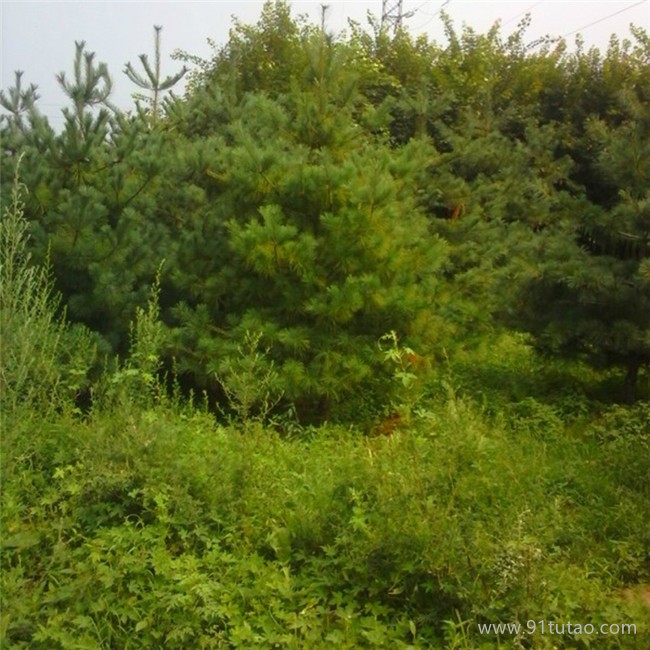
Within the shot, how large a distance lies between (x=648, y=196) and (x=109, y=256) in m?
4.02

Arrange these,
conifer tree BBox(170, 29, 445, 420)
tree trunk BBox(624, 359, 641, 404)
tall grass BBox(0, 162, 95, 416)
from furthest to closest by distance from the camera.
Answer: tree trunk BBox(624, 359, 641, 404)
conifer tree BBox(170, 29, 445, 420)
tall grass BBox(0, 162, 95, 416)

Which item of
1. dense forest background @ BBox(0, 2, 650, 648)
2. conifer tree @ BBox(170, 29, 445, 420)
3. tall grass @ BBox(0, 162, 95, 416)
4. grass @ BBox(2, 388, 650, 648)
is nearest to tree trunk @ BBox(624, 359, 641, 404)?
Result: dense forest background @ BBox(0, 2, 650, 648)

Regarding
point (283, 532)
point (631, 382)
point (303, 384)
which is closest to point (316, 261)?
point (303, 384)

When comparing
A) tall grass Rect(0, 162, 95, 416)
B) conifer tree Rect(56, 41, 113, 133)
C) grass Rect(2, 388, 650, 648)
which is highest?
conifer tree Rect(56, 41, 113, 133)

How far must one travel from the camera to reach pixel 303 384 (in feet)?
19.3

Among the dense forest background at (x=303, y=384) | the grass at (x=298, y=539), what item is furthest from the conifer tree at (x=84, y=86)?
the grass at (x=298, y=539)

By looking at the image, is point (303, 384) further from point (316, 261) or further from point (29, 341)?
point (29, 341)

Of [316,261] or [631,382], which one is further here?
[631,382]

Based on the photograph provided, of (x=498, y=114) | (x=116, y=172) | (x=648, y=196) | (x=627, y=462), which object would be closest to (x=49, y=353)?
(x=116, y=172)

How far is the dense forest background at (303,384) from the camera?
Result: 351cm

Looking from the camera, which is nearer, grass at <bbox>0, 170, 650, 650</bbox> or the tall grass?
grass at <bbox>0, 170, 650, 650</bbox>

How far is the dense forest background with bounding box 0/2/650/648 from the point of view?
3.51 metres

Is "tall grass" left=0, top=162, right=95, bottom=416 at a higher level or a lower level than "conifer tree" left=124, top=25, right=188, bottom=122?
lower

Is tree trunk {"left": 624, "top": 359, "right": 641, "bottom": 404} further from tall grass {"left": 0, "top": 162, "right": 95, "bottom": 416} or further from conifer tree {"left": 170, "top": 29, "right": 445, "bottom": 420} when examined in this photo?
tall grass {"left": 0, "top": 162, "right": 95, "bottom": 416}
